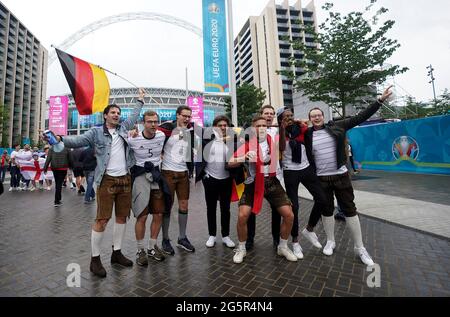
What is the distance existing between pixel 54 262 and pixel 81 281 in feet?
2.95

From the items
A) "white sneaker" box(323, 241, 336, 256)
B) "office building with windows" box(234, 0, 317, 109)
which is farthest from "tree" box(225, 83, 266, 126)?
"office building with windows" box(234, 0, 317, 109)

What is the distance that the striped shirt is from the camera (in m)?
3.49

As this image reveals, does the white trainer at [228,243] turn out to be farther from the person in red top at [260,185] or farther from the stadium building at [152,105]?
the stadium building at [152,105]

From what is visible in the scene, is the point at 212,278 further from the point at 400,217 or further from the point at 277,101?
the point at 277,101

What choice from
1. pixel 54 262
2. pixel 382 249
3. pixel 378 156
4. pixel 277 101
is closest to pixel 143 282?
pixel 54 262

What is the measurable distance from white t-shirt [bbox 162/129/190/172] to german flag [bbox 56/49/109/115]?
1569 millimetres

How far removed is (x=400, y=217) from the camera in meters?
5.21

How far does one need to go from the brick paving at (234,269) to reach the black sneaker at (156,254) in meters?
0.10

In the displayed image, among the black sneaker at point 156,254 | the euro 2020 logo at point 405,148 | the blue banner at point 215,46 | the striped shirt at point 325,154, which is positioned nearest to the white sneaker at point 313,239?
the striped shirt at point 325,154

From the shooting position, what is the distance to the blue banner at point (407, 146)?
36.2ft

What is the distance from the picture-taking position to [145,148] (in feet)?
11.3

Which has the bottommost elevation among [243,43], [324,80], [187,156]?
[187,156]

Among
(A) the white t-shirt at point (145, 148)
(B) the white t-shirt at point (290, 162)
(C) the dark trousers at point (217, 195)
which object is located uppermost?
(A) the white t-shirt at point (145, 148)
